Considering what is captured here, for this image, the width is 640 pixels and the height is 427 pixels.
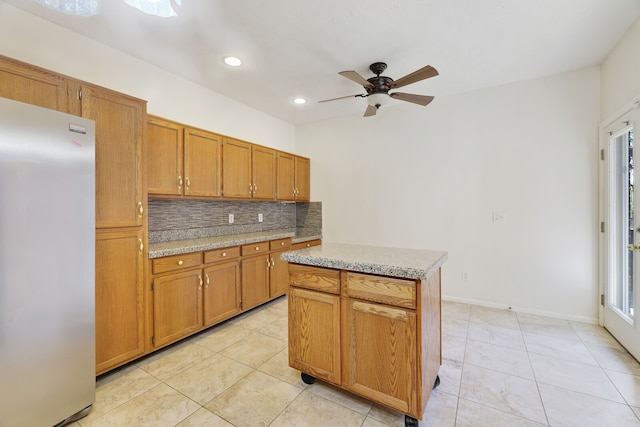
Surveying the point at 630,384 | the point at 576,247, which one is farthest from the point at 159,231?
the point at 576,247

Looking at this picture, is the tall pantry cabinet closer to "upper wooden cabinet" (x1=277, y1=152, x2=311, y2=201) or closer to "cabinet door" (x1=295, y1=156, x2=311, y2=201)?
"upper wooden cabinet" (x1=277, y1=152, x2=311, y2=201)

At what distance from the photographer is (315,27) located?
2236mm

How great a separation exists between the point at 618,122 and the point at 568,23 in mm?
1049

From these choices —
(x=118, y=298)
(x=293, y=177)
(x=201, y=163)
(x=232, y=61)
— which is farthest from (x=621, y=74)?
(x=118, y=298)

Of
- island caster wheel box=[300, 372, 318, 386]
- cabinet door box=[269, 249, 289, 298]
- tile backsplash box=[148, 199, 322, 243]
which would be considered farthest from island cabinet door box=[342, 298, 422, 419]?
tile backsplash box=[148, 199, 322, 243]

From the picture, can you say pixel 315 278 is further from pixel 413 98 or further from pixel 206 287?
pixel 413 98

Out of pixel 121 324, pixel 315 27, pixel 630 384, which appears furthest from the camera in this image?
pixel 315 27

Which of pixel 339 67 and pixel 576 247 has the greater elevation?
pixel 339 67

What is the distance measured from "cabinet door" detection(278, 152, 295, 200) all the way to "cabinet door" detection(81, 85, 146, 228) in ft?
6.67

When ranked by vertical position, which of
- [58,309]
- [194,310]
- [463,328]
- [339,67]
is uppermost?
[339,67]

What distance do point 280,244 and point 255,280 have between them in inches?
23.2

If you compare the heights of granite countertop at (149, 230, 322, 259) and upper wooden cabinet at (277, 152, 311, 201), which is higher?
upper wooden cabinet at (277, 152, 311, 201)

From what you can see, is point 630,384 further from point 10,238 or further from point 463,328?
point 10,238

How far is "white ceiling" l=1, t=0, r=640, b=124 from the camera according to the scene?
6.63ft
